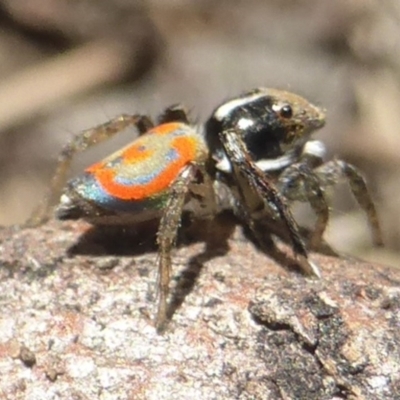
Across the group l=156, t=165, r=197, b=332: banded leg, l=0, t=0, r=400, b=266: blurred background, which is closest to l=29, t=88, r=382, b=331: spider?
l=156, t=165, r=197, b=332: banded leg

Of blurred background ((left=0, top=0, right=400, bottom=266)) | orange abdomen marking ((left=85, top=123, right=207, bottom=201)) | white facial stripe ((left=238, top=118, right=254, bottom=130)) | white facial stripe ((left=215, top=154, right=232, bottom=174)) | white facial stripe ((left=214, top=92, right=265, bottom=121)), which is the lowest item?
blurred background ((left=0, top=0, right=400, bottom=266))

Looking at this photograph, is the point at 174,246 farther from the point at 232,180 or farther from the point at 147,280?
the point at 232,180

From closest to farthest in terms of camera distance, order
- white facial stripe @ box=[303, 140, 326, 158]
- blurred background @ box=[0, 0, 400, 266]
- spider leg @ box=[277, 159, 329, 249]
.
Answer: spider leg @ box=[277, 159, 329, 249] < white facial stripe @ box=[303, 140, 326, 158] < blurred background @ box=[0, 0, 400, 266]

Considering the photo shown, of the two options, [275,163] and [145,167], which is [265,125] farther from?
[145,167]

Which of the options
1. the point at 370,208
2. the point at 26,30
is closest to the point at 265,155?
the point at 370,208

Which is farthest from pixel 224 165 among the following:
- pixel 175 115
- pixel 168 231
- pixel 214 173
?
pixel 168 231

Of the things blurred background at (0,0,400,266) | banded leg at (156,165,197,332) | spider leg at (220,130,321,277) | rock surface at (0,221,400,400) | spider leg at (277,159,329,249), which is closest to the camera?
rock surface at (0,221,400,400)

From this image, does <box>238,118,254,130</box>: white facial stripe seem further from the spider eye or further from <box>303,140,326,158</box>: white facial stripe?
<box>303,140,326,158</box>: white facial stripe
